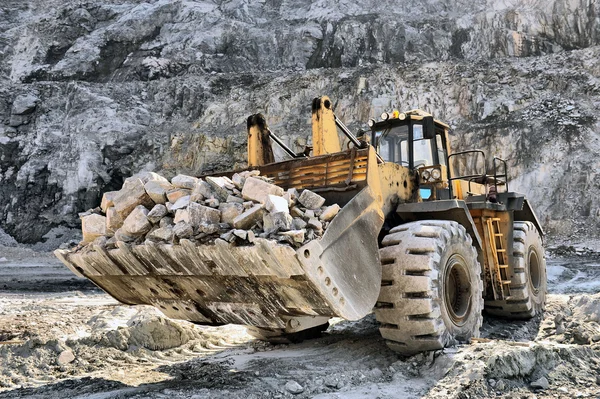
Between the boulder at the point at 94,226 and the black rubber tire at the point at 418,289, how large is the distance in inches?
93.9

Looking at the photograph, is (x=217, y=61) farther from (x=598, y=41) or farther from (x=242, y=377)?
(x=242, y=377)

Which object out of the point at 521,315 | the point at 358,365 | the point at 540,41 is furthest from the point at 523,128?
the point at 358,365

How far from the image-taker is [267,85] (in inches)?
1141

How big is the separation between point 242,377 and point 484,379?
183cm

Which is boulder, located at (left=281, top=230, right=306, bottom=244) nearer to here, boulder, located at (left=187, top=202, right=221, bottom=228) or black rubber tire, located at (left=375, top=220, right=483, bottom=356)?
boulder, located at (left=187, top=202, right=221, bottom=228)

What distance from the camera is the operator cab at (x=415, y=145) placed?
5676 millimetres

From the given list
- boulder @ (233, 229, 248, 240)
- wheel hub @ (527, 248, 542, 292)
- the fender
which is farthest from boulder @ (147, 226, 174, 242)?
wheel hub @ (527, 248, 542, 292)

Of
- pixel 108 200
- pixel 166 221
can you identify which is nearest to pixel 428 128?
pixel 166 221

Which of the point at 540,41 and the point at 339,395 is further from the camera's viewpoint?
the point at 540,41

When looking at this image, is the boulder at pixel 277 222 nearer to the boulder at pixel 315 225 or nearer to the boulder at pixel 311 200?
the boulder at pixel 315 225

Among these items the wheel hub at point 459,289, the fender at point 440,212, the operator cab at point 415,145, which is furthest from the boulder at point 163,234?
the operator cab at point 415,145

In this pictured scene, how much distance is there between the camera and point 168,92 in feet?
99.8

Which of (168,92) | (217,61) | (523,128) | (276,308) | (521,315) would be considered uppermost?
(217,61)

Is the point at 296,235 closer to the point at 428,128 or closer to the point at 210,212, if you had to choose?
the point at 210,212
